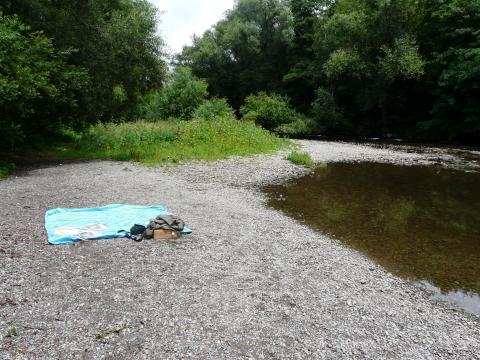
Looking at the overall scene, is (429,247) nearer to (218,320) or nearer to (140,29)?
(218,320)

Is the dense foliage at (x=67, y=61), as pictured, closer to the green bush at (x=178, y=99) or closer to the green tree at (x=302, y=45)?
the green bush at (x=178, y=99)

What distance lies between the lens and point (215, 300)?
622cm

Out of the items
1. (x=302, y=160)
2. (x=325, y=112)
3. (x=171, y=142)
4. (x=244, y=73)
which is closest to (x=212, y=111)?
(x=171, y=142)

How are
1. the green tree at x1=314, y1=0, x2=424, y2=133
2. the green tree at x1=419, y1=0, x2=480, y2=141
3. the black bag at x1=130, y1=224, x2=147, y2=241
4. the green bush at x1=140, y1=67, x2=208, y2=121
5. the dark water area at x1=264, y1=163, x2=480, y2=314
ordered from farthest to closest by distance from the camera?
the green bush at x1=140, y1=67, x2=208, y2=121 → the green tree at x1=314, y1=0, x2=424, y2=133 → the green tree at x1=419, y1=0, x2=480, y2=141 → the black bag at x1=130, y1=224, x2=147, y2=241 → the dark water area at x1=264, y1=163, x2=480, y2=314

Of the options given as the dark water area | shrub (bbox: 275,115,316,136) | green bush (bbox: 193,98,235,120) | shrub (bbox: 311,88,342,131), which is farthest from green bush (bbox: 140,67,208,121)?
the dark water area

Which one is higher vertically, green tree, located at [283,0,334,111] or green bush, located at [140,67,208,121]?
green tree, located at [283,0,334,111]

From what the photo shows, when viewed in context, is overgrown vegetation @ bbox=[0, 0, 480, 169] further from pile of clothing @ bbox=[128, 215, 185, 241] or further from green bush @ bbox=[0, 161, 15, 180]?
pile of clothing @ bbox=[128, 215, 185, 241]

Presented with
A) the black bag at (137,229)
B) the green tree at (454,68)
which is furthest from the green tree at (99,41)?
the green tree at (454,68)

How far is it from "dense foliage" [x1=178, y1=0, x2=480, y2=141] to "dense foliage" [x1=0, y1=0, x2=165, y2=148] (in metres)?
23.6

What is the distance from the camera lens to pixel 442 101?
34312 mm

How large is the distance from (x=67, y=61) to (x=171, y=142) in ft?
24.2

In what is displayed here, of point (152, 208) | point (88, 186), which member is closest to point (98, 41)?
point (88, 186)

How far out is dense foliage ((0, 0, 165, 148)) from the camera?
15383 millimetres

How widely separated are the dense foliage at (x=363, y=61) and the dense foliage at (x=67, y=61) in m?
23.6
